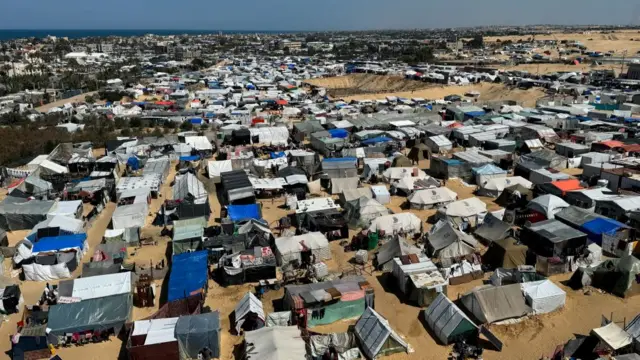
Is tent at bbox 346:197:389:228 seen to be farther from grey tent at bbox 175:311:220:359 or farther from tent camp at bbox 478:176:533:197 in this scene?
grey tent at bbox 175:311:220:359

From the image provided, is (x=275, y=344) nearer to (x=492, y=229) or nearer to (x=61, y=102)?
(x=492, y=229)

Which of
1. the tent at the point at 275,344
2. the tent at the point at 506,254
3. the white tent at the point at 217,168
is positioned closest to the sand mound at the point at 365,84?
the white tent at the point at 217,168

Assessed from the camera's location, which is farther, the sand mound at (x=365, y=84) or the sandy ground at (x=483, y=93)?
the sand mound at (x=365, y=84)

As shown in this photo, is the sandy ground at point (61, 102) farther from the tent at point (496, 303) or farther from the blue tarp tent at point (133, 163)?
the tent at point (496, 303)

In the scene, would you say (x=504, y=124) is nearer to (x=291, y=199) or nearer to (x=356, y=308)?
(x=291, y=199)

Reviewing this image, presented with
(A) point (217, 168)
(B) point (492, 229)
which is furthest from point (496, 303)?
(A) point (217, 168)

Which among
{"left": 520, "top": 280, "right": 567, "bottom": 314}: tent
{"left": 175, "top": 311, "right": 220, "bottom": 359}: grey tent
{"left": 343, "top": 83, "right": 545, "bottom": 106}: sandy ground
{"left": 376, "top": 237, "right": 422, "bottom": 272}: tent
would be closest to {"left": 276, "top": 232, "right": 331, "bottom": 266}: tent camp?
{"left": 376, "top": 237, "right": 422, "bottom": 272}: tent

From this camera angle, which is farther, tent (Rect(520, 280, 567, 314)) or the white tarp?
the white tarp
